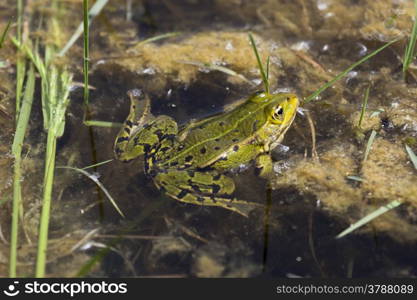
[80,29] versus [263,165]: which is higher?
[80,29]

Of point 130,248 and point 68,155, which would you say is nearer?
point 130,248

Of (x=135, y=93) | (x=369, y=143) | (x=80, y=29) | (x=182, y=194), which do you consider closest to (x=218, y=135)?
(x=182, y=194)

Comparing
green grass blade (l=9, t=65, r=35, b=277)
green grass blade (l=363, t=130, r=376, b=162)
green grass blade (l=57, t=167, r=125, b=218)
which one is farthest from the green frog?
green grass blade (l=9, t=65, r=35, b=277)

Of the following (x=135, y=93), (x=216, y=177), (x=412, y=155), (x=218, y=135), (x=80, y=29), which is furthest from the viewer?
(x=80, y=29)

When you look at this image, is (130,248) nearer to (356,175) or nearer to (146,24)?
(356,175)

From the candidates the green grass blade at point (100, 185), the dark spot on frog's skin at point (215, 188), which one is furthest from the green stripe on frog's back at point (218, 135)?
the green grass blade at point (100, 185)

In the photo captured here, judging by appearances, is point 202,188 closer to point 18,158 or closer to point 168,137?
point 168,137

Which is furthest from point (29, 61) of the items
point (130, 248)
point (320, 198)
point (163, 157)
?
point (320, 198)
